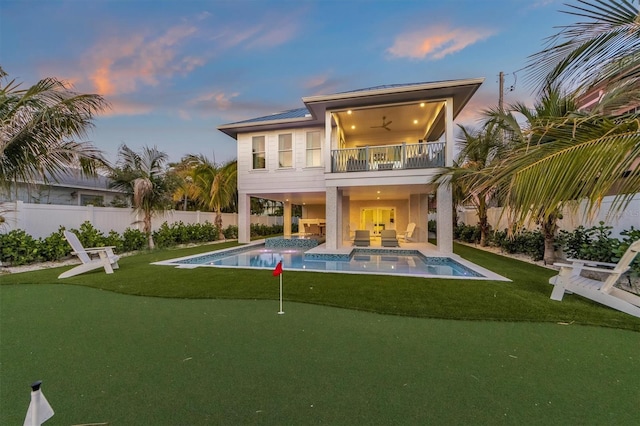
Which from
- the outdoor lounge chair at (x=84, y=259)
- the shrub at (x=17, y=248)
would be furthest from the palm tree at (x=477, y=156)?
the shrub at (x=17, y=248)

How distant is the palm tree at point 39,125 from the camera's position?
5547 mm

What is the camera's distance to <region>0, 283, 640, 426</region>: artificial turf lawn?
223 centimetres

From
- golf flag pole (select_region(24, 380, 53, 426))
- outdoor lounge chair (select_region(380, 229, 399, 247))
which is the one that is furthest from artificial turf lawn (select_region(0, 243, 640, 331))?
outdoor lounge chair (select_region(380, 229, 399, 247))

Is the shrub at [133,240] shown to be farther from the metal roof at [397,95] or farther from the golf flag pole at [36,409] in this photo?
the golf flag pole at [36,409]

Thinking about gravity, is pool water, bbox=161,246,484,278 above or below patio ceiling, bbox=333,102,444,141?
below

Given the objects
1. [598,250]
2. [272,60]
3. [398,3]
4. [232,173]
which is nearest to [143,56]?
[272,60]

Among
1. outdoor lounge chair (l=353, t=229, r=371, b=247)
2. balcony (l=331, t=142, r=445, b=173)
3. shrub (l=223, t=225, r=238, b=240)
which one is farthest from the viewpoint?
shrub (l=223, t=225, r=238, b=240)

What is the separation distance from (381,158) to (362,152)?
85cm

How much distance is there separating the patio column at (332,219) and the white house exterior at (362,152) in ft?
0.14

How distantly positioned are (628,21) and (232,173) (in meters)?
16.3

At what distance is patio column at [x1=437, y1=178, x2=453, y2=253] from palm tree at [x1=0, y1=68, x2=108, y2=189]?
422 inches

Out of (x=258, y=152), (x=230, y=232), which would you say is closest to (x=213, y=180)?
(x=258, y=152)

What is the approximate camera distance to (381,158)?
12.0 metres

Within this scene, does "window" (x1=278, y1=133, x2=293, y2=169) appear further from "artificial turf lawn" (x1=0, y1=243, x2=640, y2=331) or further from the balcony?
"artificial turf lawn" (x1=0, y1=243, x2=640, y2=331)
